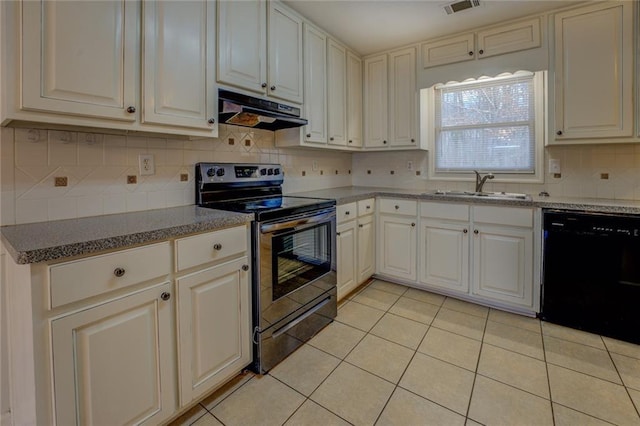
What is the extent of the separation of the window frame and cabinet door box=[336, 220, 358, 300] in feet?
4.02

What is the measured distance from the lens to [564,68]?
2342mm

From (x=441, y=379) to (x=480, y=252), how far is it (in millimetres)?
1193

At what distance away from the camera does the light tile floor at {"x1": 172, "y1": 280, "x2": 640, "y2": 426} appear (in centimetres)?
146

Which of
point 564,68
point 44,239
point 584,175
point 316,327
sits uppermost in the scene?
point 564,68

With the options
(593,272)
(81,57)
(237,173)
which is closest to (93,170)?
(81,57)

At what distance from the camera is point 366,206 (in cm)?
286

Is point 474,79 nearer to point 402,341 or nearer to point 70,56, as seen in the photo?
point 402,341

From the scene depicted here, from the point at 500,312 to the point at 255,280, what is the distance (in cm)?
198

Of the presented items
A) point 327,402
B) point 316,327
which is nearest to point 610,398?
point 327,402

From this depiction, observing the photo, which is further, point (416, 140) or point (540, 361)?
point (416, 140)

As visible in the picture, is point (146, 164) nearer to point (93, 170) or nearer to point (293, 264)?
point (93, 170)

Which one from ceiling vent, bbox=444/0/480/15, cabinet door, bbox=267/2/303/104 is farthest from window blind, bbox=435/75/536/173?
cabinet door, bbox=267/2/303/104

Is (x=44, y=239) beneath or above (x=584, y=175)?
beneath

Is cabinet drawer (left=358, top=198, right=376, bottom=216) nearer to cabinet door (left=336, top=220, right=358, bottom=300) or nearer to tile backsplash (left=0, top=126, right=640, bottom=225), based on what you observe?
cabinet door (left=336, top=220, right=358, bottom=300)
